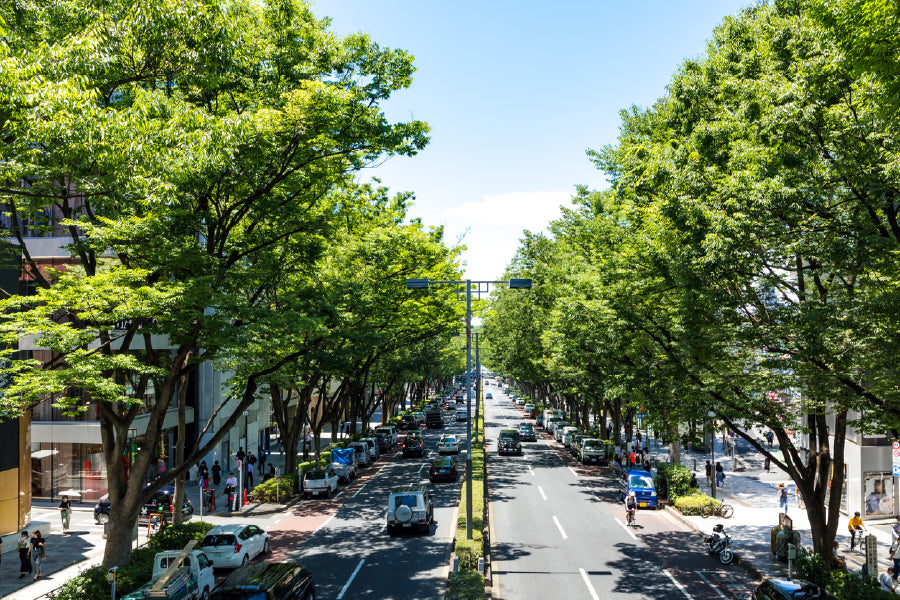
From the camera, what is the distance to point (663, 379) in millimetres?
19375

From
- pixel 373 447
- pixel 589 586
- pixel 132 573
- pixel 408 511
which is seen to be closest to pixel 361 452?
pixel 373 447

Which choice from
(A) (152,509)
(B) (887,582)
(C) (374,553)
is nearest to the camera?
(B) (887,582)

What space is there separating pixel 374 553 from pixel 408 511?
90.4 inches

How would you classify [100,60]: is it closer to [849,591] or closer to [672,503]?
[849,591]

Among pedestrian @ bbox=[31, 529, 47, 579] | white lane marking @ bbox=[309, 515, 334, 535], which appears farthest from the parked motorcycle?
pedestrian @ bbox=[31, 529, 47, 579]

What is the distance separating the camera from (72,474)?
31688 millimetres

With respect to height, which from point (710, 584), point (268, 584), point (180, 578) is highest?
point (268, 584)

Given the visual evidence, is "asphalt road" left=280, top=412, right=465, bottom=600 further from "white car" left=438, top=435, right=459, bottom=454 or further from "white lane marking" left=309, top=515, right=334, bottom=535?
"white car" left=438, top=435, right=459, bottom=454

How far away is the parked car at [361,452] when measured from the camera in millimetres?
42000

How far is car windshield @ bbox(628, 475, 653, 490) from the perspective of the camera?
2867 centimetres

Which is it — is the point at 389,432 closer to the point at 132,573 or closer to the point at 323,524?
→ the point at 323,524

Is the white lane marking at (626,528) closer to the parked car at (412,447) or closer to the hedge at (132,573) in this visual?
the hedge at (132,573)

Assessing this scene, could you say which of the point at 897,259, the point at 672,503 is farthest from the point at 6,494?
the point at 897,259

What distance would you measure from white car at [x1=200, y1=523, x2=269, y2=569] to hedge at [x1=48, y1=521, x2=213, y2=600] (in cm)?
96
